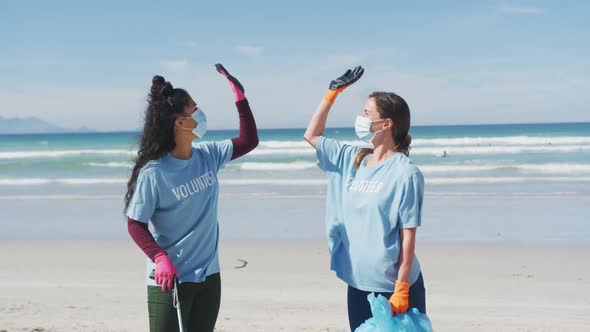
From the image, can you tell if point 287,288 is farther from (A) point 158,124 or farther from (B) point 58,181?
(B) point 58,181

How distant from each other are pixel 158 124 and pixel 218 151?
0.40 m

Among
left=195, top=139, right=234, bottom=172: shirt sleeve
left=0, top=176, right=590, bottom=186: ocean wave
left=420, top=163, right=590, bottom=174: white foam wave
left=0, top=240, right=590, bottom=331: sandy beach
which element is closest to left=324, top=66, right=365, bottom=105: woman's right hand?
left=195, top=139, right=234, bottom=172: shirt sleeve

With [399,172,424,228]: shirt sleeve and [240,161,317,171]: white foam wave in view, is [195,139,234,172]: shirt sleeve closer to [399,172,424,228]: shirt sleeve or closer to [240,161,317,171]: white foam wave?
[399,172,424,228]: shirt sleeve

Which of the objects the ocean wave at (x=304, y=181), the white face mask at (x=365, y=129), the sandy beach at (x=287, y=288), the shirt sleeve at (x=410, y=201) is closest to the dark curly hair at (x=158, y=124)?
the white face mask at (x=365, y=129)

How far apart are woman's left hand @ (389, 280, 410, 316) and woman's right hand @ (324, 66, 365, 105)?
982 mm

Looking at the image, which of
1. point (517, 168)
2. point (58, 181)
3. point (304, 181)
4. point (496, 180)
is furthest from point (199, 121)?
point (517, 168)

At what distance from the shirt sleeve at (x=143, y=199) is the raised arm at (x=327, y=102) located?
2.73 feet

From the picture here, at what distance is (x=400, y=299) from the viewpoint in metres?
2.69

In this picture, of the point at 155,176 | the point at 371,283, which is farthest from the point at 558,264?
the point at 155,176

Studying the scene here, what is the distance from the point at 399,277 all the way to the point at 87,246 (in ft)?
24.3

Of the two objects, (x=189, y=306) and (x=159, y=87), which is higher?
(x=159, y=87)

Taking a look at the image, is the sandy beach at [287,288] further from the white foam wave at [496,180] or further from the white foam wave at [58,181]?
the white foam wave at [58,181]

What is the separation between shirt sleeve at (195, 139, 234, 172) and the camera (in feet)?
9.89

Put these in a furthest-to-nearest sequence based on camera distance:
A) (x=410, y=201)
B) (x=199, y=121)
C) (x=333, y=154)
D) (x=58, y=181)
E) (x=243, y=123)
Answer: (x=58, y=181), (x=243, y=123), (x=333, y=154), (x=199, y=121), (x=410, y=201)
